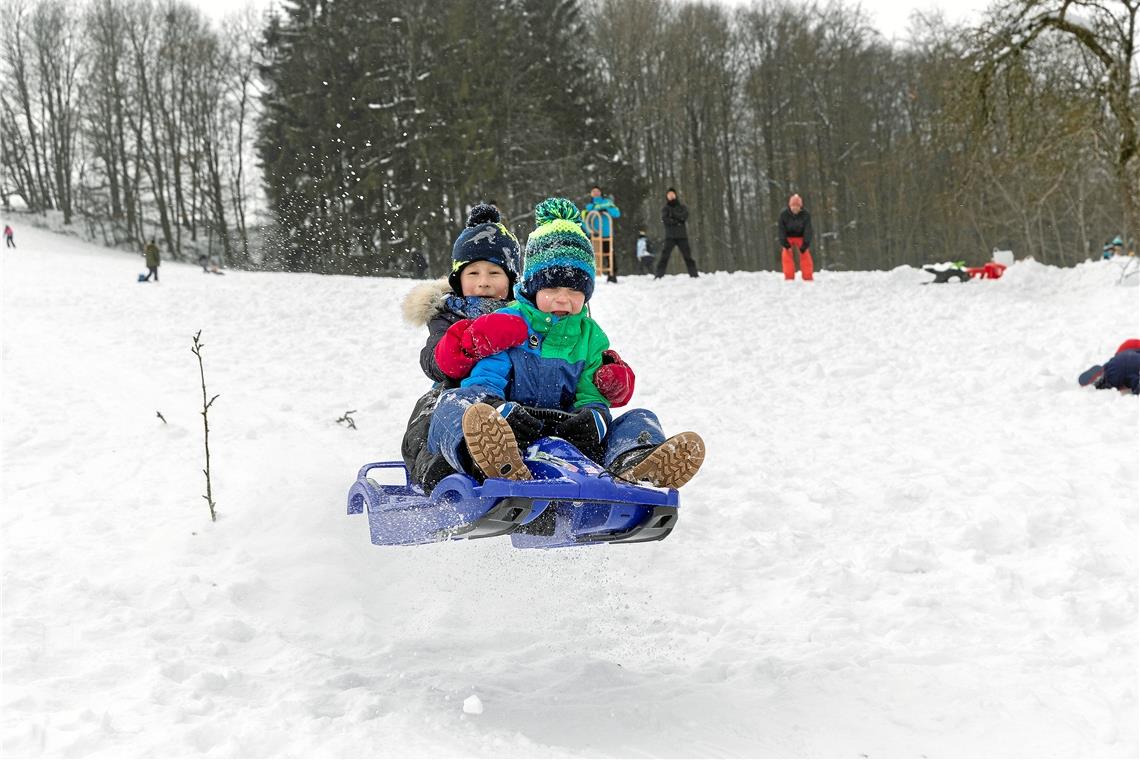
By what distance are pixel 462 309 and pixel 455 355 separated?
0.89 meters

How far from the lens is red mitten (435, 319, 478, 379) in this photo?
3.89 m

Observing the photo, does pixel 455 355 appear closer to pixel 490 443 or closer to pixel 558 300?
pixel 558 300

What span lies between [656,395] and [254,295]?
920 centimetres

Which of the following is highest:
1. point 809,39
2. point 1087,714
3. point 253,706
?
point 809,39

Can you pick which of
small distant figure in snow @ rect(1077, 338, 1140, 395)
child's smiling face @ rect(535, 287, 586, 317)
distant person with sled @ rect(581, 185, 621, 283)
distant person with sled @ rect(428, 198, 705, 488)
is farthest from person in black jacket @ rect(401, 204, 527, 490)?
distant person with sled @ rect(581, 185, 621, 283)

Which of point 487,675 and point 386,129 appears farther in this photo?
point 386,129

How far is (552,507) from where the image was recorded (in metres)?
3.50

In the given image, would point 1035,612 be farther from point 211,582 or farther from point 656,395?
point 656,395

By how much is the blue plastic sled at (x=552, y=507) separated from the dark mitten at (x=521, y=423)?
99 millimetres

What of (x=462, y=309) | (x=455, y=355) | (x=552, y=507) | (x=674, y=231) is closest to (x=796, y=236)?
(x=674, y=231)

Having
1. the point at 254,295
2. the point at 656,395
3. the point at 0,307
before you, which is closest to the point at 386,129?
the point at 254,295

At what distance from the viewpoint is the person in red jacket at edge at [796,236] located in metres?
16.9

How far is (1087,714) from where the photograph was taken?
11.1ft

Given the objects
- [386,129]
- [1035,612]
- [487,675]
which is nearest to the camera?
[487,675]
